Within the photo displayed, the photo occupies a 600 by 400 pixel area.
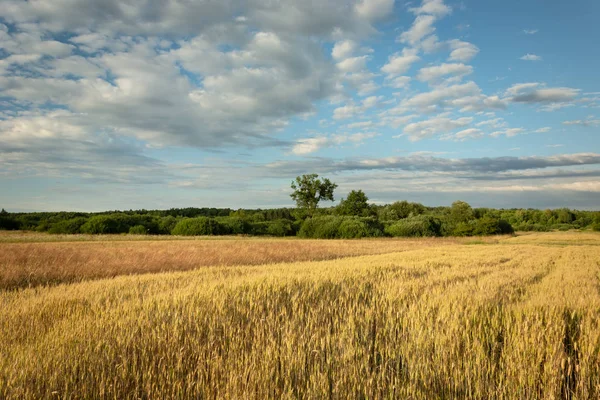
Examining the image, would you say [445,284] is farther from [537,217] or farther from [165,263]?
[537,217]

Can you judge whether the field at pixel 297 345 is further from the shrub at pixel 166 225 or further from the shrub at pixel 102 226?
the shrub at pixel 166 225

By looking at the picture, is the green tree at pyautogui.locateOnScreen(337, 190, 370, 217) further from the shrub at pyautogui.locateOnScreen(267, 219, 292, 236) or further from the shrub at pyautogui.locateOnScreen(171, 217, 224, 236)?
the shrub at pyautogui.locateOnScreen(171, 217, 224, 236)

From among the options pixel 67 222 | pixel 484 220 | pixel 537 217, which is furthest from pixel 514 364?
pixel 537 217

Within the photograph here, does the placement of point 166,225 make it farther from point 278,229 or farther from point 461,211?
point 461,211

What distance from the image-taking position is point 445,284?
918 centimetres

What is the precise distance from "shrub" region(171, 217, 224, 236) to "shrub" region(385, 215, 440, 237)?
90.7 ft

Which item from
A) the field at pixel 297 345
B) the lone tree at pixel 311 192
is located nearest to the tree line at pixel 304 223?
the lone tree at pixel 311 192

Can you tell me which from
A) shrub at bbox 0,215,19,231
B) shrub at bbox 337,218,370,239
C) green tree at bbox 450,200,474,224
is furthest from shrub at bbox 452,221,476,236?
shrub at bbox 0,215,19,231

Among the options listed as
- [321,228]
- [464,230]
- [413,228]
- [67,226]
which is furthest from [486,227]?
[67,226]

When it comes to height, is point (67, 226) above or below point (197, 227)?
above

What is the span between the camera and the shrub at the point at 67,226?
45494 millimetres

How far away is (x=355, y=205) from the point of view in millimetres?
72312

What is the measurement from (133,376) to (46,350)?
1.28m

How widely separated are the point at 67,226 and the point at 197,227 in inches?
657
